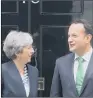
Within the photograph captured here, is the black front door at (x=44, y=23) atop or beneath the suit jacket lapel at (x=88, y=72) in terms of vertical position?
atop

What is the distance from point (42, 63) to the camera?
324cm

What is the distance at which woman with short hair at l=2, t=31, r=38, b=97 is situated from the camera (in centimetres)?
261

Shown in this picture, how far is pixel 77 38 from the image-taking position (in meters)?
2.66

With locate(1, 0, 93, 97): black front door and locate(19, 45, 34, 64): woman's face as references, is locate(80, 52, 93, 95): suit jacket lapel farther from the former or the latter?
locate(1, 0, 93, 97): black front door

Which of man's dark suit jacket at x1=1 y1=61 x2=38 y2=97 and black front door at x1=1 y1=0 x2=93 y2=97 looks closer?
man's dark suit jacket at x1=1 y1=61 x2=38 y2=97

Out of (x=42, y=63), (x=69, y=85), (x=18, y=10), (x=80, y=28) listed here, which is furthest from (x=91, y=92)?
(x=18, y=10)

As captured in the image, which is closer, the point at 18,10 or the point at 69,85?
the point at 69,85

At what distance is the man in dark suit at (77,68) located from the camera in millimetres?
2631

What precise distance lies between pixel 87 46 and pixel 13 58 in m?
0.48


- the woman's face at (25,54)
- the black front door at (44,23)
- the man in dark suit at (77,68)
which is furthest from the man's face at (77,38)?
the black front door at (44,23)

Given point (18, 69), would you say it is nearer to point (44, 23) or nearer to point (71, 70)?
point (71, 70)

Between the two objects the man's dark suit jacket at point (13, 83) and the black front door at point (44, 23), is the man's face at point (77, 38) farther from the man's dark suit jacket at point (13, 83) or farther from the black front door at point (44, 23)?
the black front door at point (44, 23)

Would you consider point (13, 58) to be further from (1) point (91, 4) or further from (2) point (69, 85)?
(1) point (91, 4)

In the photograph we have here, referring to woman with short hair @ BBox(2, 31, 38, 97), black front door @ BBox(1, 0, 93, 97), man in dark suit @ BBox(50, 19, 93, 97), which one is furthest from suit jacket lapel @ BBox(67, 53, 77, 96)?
black front door @ BBox(1, 0, 93, 97)
